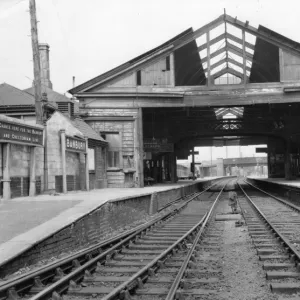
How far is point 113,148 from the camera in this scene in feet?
89.3

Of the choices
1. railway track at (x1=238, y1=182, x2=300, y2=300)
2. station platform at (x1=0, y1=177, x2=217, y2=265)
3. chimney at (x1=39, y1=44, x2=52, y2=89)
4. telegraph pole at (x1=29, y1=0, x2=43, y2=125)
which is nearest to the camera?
railway track at (x1=238, y1=182, x2=300, y2=300)

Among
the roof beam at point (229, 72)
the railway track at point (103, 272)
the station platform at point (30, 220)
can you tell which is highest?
the roof beam at point (229, 72)

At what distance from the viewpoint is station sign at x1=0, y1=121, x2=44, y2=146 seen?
45.3 feet

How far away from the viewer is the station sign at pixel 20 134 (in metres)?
13.8

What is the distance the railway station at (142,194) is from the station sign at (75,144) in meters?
0.10

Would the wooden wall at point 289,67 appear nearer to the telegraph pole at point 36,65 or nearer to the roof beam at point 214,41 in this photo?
the roof beam at point 214,41

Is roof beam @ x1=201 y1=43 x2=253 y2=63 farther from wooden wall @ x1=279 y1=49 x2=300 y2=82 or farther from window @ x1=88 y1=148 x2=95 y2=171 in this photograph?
window @ x1=88 y1=148 x2=95 y2=171

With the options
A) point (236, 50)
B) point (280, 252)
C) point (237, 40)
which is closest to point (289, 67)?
point (237, 40)

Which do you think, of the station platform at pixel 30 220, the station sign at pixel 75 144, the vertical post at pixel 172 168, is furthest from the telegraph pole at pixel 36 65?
the vertical post at pixel 172 168

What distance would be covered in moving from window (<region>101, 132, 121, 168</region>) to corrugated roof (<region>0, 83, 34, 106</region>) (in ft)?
16.4

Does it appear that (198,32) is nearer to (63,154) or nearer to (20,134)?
(63,154)

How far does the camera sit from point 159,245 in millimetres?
9719

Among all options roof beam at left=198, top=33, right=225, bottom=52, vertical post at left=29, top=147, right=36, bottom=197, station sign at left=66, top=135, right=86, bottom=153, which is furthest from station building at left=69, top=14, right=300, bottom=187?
vertical post at left=29, top=147, right=36, bottom=197

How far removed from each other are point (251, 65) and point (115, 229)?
2465 centimetres
